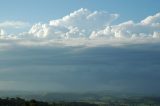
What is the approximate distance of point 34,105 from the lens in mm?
186500
